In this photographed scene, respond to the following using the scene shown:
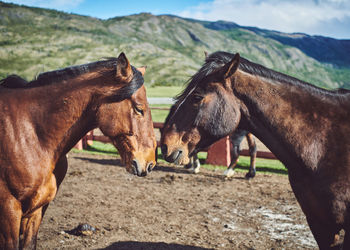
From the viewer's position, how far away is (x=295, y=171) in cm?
258

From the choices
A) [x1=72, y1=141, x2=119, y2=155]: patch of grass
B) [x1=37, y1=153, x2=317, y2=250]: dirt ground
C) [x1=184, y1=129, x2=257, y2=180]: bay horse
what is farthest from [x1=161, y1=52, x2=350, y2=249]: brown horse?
[x1=72, y1=141, x2=119, y2=155]: patch of grass

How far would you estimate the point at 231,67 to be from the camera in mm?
2549

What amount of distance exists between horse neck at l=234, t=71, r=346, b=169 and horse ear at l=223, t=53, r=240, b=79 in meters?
0.11

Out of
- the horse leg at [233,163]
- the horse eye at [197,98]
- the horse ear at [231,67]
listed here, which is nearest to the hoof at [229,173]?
the horse leg at [233,163]

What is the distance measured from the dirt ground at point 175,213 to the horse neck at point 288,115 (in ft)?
6.59

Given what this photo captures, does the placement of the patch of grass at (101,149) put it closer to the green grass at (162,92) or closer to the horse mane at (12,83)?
the horse mane at (12,83)

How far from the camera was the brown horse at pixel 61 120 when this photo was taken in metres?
2.45

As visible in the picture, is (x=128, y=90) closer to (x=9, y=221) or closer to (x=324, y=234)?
(x=9, y=221)

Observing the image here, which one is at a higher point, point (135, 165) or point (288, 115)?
point (288, 115)

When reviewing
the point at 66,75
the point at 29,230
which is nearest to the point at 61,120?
the point at 66,75

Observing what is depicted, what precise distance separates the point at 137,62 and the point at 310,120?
4072 inches

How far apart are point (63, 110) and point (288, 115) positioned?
201 cm

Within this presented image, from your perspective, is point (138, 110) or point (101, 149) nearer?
point (138, 110)

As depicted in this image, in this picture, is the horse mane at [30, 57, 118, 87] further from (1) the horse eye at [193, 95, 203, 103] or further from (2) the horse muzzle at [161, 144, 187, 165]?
(2) the horse muzzle at [161, 144, 187, 165]
